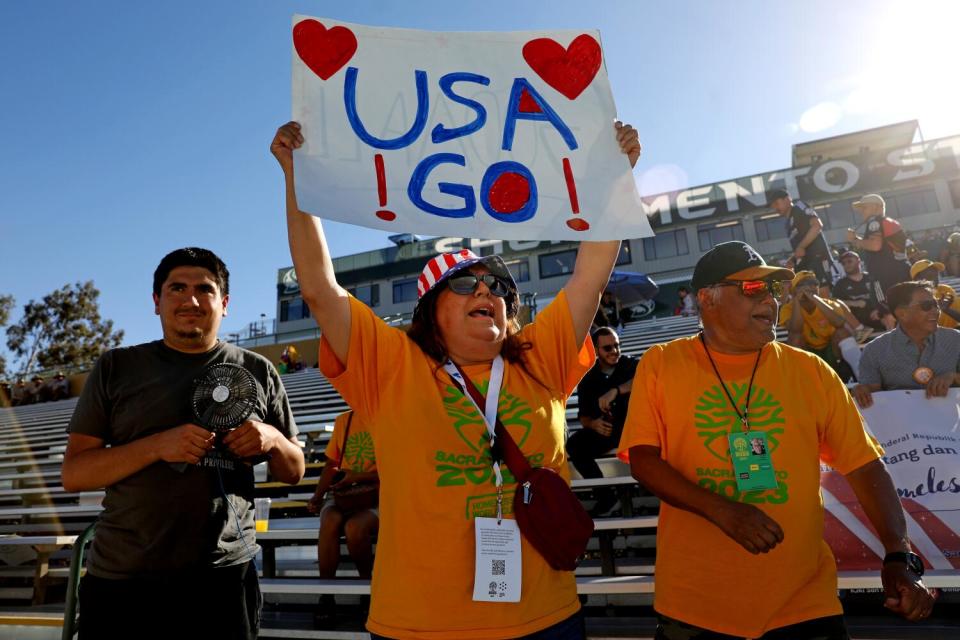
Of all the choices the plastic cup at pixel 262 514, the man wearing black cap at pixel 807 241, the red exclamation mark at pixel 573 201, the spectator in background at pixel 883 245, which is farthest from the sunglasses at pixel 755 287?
the man wearing black cap at pixel 807 241

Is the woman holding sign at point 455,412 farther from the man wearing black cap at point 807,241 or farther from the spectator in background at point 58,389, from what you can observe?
the spectator in background at point 58,389

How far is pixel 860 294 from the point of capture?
6523 millimetres

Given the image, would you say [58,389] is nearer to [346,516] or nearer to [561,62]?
[346,516]

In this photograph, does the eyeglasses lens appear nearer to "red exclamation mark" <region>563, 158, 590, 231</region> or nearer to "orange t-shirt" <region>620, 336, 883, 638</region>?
"orange t-shirt" <region>620, 336, 883, 638</region>

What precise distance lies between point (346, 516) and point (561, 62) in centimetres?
282

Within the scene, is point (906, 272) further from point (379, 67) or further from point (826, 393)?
point (379, 67)

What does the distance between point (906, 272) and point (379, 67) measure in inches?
240

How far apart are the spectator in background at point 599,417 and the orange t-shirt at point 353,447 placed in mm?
1361

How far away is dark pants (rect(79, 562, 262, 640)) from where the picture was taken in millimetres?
1719

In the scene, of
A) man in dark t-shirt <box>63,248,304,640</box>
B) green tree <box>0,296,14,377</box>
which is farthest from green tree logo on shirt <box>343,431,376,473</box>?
green tree <box>0,296,14,377</box>

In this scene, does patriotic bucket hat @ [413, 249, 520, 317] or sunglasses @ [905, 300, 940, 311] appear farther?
sunglasses @ [905, 300, 940, 311]

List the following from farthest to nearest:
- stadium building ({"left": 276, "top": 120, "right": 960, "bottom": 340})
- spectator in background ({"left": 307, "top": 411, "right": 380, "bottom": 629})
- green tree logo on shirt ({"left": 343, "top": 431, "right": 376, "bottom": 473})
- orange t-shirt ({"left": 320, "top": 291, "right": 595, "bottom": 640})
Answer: stadium building ({"left": 276, "top": 120, "right": 960, "bottom": 340}) → green tree logo on shirt ({"left": 343, "top": 431, "right": 376, "bottom": 473}) → spectator in background ({"left": 307, "top": 411, "right": 380, "bottom": 629}) → orange t-shirt ({"left": 320, "top": 291, "right": 595, "bottom": 640})

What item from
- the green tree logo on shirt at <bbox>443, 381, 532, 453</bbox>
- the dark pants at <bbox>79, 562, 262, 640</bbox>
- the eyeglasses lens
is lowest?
the dark pants at <bbox>79, 562, 262, 640</bbox>

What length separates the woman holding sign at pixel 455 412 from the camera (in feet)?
4.91
